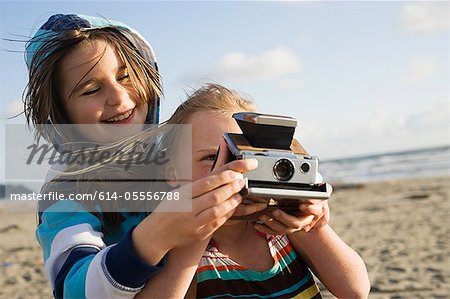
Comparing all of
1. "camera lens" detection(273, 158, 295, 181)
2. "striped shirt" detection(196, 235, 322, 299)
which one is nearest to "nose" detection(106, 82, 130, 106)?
"striped shirt" detection(196, 235, 322, 299)

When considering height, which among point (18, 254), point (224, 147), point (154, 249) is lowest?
point (18, 254)

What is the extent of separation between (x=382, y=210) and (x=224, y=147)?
12554 mm

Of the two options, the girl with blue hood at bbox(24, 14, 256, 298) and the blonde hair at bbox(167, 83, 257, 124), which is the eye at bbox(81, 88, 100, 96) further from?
the blonde hair at bbox(167, 83, 257, 124)

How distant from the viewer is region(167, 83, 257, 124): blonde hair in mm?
2393

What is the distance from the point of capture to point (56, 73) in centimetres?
261

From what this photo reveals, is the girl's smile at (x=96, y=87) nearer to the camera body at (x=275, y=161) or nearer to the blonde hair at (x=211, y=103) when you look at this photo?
the blonde hair at (x=211, y=103)

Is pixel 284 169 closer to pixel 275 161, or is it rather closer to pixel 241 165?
pixel 275 161

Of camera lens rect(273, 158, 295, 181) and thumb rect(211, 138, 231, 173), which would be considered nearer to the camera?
camera lens rect(273, 158, 295, 181)

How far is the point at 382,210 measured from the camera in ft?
45.1

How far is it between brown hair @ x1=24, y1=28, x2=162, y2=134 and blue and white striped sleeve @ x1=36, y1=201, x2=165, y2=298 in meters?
0.57

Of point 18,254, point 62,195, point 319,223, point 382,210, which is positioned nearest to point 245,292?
point 319,223

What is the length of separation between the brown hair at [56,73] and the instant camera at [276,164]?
908 mm

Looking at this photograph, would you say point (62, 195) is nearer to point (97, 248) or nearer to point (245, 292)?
point (97, 248)

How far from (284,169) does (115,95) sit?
1050mm
